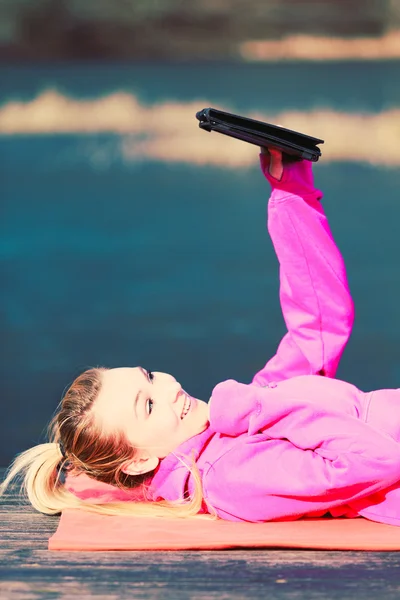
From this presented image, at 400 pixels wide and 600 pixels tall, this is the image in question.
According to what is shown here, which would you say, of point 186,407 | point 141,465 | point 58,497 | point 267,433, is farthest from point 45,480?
point 267,433

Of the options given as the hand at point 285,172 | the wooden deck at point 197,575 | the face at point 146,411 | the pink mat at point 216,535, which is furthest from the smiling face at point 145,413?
the hand at point 285,172

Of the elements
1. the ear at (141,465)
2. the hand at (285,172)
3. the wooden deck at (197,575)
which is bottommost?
the wooden deck at (197,575)

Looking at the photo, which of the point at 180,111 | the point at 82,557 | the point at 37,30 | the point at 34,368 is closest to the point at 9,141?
the point at 37,30

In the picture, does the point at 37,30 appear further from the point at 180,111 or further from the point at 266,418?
the point at 266,418

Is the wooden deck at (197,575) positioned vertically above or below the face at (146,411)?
below

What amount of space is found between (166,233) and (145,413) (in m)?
2.38

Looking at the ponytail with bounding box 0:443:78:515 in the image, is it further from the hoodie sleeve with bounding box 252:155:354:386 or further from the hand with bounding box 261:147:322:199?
the hand with bounding box 261:147:322:199

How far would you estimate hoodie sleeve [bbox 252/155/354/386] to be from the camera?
194 centimetres

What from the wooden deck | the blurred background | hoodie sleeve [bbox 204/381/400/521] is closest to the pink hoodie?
hoodie sleeve [bbox 204/381/400/521]

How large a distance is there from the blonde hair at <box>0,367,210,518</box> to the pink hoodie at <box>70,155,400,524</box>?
0.13 feet

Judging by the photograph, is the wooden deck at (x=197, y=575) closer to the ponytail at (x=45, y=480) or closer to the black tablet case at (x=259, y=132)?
the ponytail at (x=45, y=480)

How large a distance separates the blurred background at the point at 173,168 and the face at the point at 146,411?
6.59 feet

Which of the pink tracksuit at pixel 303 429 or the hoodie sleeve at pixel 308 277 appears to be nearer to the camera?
the pink tracksuit at pixel 303 429

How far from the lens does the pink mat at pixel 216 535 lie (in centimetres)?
163
